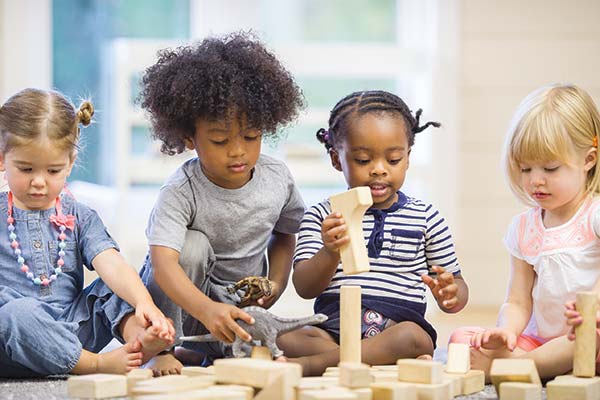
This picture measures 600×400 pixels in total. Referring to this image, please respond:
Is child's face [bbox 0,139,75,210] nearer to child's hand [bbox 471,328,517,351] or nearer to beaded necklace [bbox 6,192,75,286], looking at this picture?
beaded necklace [bbox 6,192,75,286]

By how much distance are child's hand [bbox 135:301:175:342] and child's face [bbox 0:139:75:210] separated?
10.5 inches

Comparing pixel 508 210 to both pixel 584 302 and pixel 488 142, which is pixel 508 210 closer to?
pixel 488 142

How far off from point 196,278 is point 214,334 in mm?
187

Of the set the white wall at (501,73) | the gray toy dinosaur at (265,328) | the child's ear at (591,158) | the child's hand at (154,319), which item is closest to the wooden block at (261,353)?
the gray toy dinosaur at (265,328)

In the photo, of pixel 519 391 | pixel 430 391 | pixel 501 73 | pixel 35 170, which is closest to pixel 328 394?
pixel 430 391

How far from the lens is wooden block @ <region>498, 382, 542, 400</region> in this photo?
121 centimetres

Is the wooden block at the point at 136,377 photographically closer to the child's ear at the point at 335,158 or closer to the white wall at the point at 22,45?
the child's ear at the point at 335,158

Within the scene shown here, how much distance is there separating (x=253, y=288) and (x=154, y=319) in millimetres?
187

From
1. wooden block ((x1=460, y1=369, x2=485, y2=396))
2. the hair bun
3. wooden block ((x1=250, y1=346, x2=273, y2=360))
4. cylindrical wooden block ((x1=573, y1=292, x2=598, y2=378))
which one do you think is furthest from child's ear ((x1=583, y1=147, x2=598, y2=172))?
the hair bun

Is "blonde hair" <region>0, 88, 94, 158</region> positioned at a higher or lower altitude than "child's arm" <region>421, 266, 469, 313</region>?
higher

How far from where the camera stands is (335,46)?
318 cm

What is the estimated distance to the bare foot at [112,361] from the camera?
1487 millimetres

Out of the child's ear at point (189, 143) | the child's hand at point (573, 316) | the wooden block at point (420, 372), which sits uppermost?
the child's ear at point (189, 143)

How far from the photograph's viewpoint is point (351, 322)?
1270 mm
